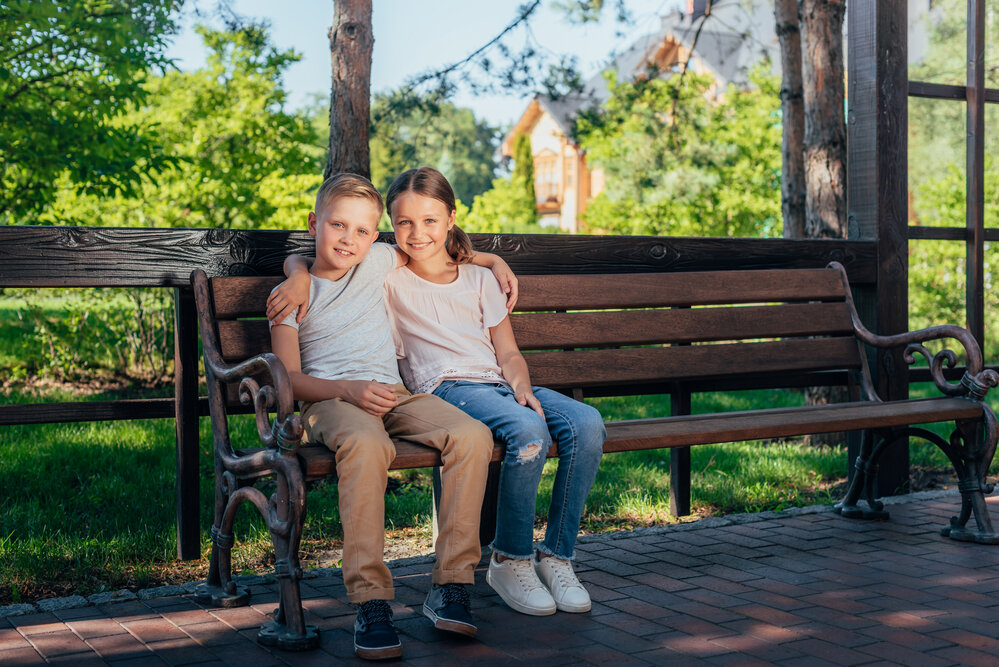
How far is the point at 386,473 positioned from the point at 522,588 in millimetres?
630

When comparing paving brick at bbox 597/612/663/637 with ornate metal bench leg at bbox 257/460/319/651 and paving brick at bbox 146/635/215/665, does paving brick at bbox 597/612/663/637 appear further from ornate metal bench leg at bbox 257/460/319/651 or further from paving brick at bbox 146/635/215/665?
paving brick at bbox 146/635/215/665

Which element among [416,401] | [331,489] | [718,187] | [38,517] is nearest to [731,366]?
[416,401]

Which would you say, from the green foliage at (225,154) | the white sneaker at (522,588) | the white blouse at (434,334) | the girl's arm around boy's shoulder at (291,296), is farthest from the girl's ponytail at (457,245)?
the green foliage at (225,154)

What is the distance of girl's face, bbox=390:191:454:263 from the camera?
3.40 meters

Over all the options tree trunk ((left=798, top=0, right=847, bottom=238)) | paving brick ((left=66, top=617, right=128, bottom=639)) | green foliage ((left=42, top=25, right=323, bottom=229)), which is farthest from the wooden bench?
green foliage ((left=42, top=25, right=323, bottom=229))

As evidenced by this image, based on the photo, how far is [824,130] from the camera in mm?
6668

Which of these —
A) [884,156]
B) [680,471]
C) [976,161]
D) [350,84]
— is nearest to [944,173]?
[976,161]

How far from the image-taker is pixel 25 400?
7281mm

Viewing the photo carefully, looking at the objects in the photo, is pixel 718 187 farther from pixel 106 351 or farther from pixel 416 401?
pixel 416 401

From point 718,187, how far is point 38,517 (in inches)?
667

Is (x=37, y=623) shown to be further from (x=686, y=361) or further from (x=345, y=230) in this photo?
(x=686, y=361)

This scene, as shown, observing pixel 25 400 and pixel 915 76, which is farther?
pixel 25 400

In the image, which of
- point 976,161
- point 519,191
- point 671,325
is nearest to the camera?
point 671,325

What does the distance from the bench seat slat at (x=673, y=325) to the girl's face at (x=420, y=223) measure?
60 centimetres
